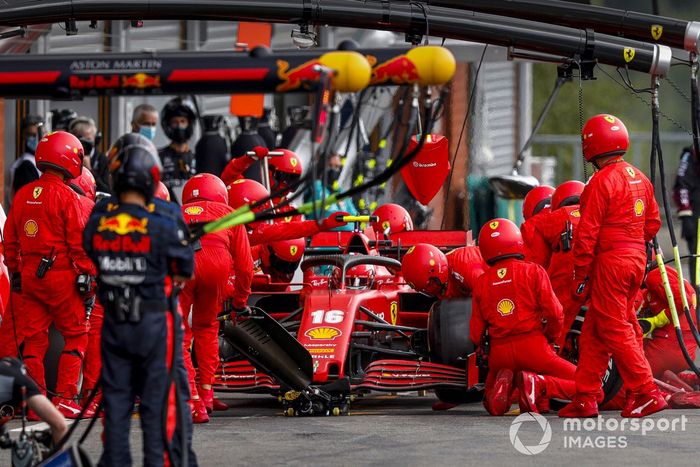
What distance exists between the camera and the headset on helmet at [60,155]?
11.4 metres

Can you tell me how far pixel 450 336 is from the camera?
39.5ft

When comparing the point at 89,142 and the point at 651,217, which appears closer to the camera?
the point at 651,217

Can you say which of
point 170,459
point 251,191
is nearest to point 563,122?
point 251,191

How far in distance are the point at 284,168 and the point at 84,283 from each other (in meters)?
3.12

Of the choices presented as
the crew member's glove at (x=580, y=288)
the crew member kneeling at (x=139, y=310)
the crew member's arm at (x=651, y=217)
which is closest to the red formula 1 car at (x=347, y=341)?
the crew member's glove at (x=580, y=288)

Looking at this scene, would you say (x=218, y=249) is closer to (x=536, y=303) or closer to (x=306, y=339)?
(x=306, y=339)

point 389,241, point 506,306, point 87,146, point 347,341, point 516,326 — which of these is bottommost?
point 347,341

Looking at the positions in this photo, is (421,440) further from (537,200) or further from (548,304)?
(537,200)

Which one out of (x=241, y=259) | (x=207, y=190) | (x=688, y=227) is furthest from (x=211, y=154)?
(x=241, y=259)

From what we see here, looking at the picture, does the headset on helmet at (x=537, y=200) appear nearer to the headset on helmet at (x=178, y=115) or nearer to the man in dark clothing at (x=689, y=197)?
the headset on helmet at (x=178, y=115)

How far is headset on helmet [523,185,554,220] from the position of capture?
13234mm

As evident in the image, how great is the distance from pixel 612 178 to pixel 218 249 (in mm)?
2948

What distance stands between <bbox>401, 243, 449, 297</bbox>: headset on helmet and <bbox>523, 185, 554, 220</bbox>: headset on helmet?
3.90ft

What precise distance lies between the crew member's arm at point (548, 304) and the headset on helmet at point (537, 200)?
1.77 meters
